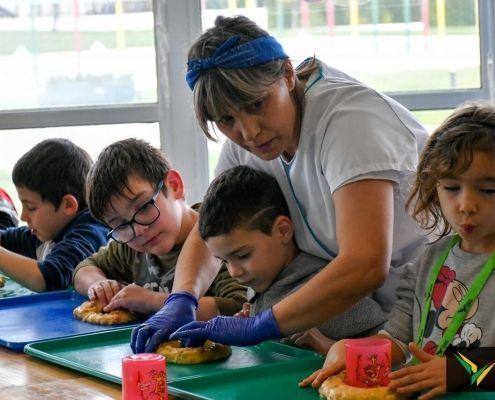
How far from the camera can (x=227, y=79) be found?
6.57 ft

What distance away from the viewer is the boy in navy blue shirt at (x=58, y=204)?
3.10m

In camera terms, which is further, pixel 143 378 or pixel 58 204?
pixel 58 204

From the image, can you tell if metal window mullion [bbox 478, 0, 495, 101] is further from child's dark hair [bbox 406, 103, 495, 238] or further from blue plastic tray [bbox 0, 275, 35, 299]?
child's dark hair [bbox 406, 103, 495, 238]

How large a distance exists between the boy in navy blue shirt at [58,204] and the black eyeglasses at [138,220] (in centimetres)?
58

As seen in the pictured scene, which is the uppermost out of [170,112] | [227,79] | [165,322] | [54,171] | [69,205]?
[227,79]

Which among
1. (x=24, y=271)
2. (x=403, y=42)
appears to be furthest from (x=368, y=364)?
(x=403, y=42)

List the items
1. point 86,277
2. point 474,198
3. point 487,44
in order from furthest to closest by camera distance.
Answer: point 487,44 → point 86,277 → point 474,198

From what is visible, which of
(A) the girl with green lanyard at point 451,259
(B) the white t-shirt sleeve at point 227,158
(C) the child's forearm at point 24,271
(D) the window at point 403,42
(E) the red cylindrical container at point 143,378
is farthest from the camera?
(D) the window at point 403,42

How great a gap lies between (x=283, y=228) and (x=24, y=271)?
1.09 metres

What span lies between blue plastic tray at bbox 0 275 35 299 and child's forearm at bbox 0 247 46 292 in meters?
0.03

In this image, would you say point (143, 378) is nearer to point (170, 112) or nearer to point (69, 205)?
point (69, 205)

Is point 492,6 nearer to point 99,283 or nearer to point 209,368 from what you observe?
point 99,283

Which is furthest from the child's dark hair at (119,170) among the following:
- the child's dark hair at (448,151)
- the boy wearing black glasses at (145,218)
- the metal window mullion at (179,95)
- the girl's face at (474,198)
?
the metal window mullion at (179,95)

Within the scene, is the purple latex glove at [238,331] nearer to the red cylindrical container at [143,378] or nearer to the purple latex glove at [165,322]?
the purple latex glove at [165,322]
